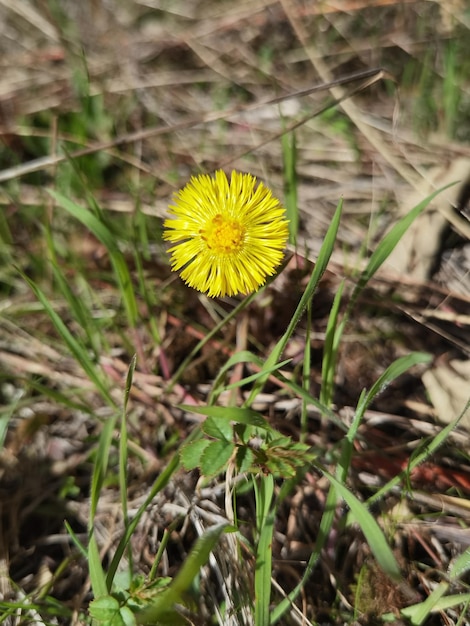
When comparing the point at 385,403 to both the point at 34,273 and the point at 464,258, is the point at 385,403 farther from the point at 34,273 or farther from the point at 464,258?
the point at 34,273

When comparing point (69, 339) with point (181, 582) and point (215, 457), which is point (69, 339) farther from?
point (181, 582)

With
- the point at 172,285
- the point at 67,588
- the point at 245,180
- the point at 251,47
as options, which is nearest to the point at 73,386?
the point at 172,285

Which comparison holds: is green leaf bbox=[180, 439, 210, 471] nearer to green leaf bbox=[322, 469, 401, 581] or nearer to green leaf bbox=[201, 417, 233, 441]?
green leaf bbox=[201, 417, 233, 441]

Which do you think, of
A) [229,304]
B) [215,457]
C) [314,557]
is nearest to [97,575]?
[215,457]

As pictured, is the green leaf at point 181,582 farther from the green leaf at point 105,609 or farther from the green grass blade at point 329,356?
the green grass blade at point 329,356

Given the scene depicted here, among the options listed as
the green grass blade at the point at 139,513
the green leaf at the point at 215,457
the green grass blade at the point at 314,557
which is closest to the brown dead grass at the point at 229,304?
the green grass blade at the point at 314,557
